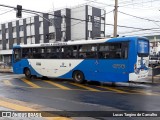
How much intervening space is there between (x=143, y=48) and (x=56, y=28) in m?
34.8

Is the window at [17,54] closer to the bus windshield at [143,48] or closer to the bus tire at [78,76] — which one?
the bus tire at [78,76]

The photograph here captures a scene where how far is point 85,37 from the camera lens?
4803 centimetres

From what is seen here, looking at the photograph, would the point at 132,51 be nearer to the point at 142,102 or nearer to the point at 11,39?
the point at 142,102

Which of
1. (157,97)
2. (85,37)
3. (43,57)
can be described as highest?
(85,37)

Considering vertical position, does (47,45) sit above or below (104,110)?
above

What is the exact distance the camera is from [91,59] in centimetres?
1828

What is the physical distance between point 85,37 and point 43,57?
26911 millimetres

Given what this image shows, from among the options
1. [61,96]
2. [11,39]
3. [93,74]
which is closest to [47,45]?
[93,74]

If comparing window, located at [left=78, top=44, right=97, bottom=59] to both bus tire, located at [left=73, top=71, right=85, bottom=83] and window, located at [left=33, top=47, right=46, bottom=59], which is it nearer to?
bus tire, located at [left=73, top=71, right=85, bottom=83]

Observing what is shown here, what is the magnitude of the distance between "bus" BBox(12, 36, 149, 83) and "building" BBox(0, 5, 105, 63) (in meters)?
17.9

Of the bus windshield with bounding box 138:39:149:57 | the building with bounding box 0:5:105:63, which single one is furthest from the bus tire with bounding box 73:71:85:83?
the building with bounding box 0:5:105:63

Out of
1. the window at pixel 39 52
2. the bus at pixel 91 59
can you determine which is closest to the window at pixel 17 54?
the bus at pixel 91 59

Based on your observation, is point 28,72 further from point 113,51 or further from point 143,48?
point 143,48

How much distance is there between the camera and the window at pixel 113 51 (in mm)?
16397
